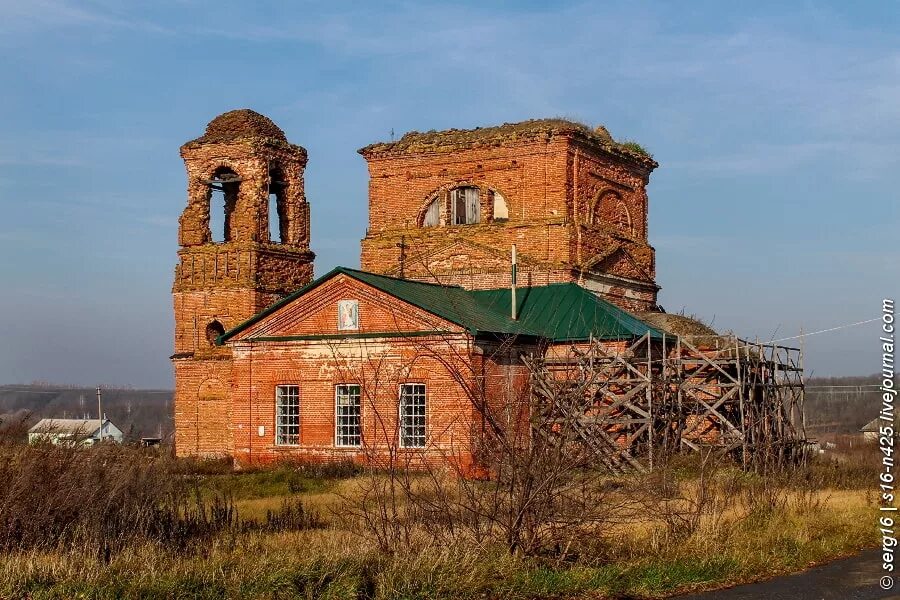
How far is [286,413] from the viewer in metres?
26.6

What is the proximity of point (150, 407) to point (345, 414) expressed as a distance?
400 ft

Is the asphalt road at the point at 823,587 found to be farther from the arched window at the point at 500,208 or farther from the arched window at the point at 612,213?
the arched window at the point at 612,213

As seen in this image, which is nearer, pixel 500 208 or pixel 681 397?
pixel 681 397

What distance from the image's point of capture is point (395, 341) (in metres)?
25.0

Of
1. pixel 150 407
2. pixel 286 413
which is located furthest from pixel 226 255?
pixel 150 407

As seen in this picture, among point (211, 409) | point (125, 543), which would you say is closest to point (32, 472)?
point (125, 543)

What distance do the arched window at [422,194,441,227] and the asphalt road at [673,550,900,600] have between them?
20329mm

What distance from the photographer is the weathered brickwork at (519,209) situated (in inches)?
1205

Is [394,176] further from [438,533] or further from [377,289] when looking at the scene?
[438,533]

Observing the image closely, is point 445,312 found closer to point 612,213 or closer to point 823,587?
point 612,213

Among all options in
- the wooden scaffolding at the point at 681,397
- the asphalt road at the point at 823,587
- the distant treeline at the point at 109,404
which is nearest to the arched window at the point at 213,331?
the wooden scaffolding at the point at 681,397

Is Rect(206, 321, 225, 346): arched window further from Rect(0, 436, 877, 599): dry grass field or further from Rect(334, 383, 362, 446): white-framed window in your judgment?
Rect(0, 436, 877, 599): dry grass field

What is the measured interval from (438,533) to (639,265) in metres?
22.6

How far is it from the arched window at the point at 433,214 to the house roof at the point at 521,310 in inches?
139
